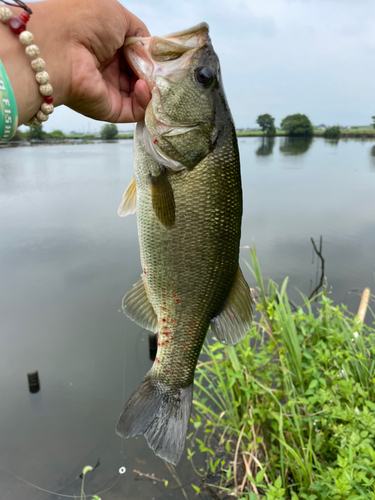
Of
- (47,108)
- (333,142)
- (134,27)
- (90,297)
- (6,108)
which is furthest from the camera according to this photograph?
(333,142)

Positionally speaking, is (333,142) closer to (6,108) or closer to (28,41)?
(28,41)

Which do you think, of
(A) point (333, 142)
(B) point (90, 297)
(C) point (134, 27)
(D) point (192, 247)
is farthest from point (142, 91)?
(A) point (333, 142)

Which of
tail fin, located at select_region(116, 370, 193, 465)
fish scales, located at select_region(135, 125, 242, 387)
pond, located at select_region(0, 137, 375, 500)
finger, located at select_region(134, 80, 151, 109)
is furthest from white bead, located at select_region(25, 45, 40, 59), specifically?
pond, located at select_region(0, 137, 375, 500)

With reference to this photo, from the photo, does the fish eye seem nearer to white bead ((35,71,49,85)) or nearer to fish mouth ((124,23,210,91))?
fish mouth ((124,23,210,91))

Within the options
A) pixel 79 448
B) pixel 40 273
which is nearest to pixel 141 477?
pixel 79 448

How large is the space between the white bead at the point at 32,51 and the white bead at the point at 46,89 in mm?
104

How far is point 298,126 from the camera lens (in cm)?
7106

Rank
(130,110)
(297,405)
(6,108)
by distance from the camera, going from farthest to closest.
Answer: (297,405) < (130,110) < (6,108)

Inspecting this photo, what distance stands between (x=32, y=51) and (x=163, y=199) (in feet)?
2.37

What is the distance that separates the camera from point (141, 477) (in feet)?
13.6

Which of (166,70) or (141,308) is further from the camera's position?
(141,308)

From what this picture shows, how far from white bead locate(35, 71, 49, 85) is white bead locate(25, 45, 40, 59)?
0.20 feet

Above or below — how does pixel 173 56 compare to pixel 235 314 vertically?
above

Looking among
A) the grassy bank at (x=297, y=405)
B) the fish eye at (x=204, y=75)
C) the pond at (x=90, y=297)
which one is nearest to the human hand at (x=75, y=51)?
the fish eye at (x=204, y=75)
